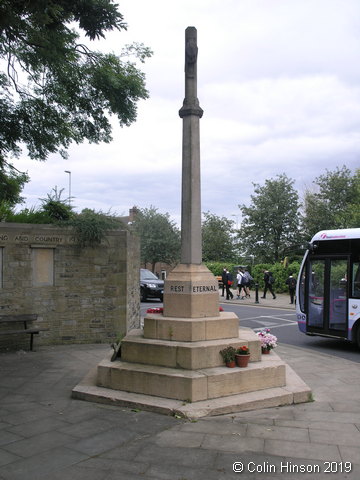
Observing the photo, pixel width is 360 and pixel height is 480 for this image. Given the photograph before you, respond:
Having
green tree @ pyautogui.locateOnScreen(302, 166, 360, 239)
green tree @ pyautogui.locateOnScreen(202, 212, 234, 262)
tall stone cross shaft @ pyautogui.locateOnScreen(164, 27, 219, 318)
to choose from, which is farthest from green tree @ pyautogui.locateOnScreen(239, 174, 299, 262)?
tall stone cross shaft @ pyautogui.locateOnScreen(164, 27, 219, 318)

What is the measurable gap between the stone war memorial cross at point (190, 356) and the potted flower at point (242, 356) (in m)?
0.11

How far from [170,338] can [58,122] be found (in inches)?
281

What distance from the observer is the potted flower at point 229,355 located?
6312mm

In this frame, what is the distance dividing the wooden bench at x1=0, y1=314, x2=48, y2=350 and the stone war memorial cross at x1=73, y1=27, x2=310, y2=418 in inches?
137

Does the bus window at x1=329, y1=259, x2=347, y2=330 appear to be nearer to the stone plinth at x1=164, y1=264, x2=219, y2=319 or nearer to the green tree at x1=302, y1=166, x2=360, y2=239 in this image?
the stone plinth at x1=164, y1=264, x2=219, y2=319

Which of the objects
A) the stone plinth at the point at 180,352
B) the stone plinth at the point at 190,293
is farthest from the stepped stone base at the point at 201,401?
the stone plinth at the point at 190,293

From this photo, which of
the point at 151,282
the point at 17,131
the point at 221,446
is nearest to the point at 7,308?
the point at 17,131

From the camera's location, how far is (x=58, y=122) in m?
11.4

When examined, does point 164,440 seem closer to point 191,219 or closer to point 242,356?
point 242,356

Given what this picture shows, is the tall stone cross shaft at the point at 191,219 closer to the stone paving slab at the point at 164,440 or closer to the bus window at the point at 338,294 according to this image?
the stone paving slab at the point at 164,440

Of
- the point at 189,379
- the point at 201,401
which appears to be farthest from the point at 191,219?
the point at 201,401

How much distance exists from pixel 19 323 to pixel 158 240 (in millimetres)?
36314

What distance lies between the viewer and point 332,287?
11.1 m

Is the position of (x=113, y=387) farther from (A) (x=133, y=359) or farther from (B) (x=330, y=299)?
(B) (x=330, y=299)
